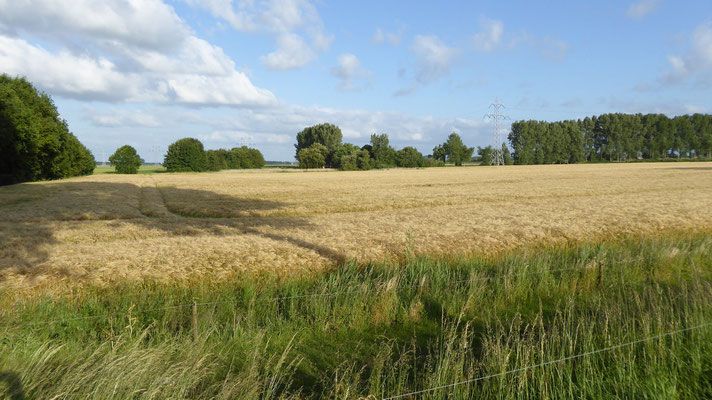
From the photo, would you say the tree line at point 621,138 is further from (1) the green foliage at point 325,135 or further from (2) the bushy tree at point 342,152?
(1) the green foliage at point 325,135

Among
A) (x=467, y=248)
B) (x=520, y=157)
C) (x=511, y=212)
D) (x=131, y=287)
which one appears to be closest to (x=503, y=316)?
(x=467, y=248)

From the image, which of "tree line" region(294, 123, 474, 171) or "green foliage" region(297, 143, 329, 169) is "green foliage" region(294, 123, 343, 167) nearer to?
"tree line" region(294, 123, 474, 171)

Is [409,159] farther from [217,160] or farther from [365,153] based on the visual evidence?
[217,160]

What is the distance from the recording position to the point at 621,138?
14350cm

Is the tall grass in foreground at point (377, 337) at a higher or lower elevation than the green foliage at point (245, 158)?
lower

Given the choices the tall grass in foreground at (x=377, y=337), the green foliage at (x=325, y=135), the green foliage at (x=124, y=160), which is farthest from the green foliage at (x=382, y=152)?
the tall grass in foreground at (x=377, y=337)

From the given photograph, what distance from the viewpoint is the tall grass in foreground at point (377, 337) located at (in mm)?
4422

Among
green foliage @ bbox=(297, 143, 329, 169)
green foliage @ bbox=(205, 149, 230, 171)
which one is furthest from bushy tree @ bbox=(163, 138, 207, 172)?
green foliage @ bbox=(297, 143, 329, 169)

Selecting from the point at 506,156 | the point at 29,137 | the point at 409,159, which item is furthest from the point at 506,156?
the point at 29,137

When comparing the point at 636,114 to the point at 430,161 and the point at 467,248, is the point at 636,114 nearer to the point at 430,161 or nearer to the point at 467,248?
the point at 430,161

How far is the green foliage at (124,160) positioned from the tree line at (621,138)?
129797mm

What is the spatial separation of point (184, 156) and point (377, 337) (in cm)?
11901

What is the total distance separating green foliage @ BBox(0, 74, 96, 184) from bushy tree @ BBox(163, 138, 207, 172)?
4464 centimetres

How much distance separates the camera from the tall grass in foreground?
14.5 ft
